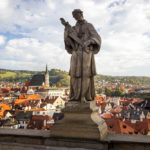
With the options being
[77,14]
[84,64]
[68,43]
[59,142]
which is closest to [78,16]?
[77,14]

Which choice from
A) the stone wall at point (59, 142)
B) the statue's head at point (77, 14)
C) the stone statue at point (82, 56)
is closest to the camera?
the stone wall at point (59, 142)

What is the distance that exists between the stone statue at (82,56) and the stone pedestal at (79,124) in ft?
0.74

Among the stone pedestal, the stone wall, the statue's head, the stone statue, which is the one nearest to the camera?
the stone wall

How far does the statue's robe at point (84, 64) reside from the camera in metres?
4.72

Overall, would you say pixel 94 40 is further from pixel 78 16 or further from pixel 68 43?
pixel 78 16

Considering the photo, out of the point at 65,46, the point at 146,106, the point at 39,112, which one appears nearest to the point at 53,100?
the point at 39,112

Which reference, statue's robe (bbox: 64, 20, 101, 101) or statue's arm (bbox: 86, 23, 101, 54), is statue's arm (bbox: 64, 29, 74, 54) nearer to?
statue's robe (bbox: 64, 20, 101, 101)

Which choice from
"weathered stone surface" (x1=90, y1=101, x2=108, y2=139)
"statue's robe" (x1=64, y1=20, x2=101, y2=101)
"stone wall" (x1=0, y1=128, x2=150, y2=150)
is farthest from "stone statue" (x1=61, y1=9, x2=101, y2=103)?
"stone wall" (x1=0, y1=128, x2=150, y2=150)

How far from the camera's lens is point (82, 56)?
15.6 feet

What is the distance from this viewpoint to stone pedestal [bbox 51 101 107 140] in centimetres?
430

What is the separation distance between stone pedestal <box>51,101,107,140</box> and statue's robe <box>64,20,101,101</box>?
11.8 inches

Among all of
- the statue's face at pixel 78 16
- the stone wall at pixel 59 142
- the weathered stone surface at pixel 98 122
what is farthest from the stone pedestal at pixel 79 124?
the statue's face at pixel 78 16

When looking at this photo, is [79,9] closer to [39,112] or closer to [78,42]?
[78,42]

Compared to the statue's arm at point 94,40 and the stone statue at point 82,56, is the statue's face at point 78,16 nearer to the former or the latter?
the stone statue at point 82,56
